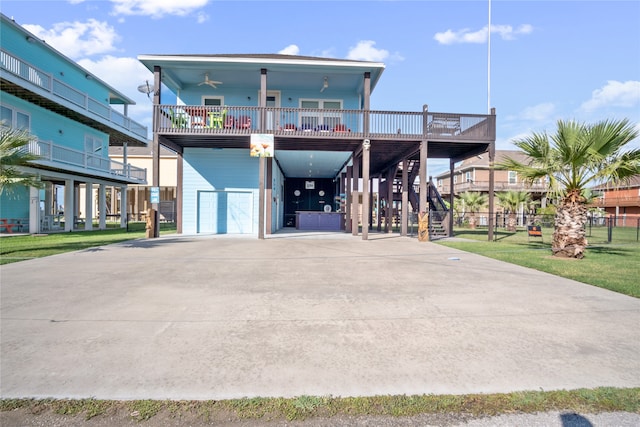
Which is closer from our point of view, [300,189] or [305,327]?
[305,327]

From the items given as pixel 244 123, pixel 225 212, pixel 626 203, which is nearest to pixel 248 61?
pixel 244 123

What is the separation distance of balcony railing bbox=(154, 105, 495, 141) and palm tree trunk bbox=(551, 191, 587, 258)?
6.11 m

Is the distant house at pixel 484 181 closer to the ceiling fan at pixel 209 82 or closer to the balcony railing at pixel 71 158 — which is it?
the ceiling fan at pixel 209 82

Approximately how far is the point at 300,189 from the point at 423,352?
29514 millimetres

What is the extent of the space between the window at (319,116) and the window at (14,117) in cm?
1297

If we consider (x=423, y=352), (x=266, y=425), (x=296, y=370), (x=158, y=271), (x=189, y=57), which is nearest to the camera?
(x=266, y=425)

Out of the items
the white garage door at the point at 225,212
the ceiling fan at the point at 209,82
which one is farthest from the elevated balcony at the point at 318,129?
the white garage door at the point at 225,212

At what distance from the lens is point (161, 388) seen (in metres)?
2.64

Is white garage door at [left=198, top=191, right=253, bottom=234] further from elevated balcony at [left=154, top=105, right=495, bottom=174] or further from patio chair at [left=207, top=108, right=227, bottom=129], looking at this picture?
patio chair at [left=207, top=108, right=227, bottom=129]

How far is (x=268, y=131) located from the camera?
15461 millimetres

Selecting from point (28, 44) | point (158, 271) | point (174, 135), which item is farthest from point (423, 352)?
point (28, 44)

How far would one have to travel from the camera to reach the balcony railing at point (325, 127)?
15.3m

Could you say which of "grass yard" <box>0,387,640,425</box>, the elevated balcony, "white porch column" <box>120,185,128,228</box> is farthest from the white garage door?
"grass yard" <box>0,387,640,425</box>

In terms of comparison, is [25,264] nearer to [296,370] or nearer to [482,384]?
[296,370]
